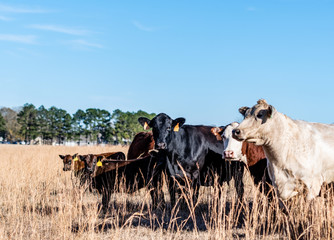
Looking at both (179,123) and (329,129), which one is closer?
(329,129)

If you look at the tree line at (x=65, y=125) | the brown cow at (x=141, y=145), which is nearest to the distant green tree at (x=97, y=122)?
the tree line at (x=65, y=125)

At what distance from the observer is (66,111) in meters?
94.2

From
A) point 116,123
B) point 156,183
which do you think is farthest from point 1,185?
point 116,123

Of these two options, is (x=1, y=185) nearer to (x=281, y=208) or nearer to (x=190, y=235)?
(x=190, y=235)

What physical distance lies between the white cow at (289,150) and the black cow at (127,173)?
3.07 meters

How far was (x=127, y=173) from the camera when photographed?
8312 mm

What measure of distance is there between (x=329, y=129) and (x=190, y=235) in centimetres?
267

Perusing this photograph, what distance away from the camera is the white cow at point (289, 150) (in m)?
5.20

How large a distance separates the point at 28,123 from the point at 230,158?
89.0 m

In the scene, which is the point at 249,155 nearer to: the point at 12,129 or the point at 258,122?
the point at 258,122

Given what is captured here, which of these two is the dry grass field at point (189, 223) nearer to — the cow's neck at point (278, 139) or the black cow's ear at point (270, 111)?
the cow's neck at point (278, 139)

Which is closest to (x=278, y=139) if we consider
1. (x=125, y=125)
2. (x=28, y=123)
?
(x=125, y=125)

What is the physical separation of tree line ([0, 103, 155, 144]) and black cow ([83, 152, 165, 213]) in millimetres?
77267

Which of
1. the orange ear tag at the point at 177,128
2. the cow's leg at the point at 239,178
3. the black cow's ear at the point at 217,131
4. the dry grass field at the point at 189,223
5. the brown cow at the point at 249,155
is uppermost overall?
the orange ear tag at the point at 177,128
